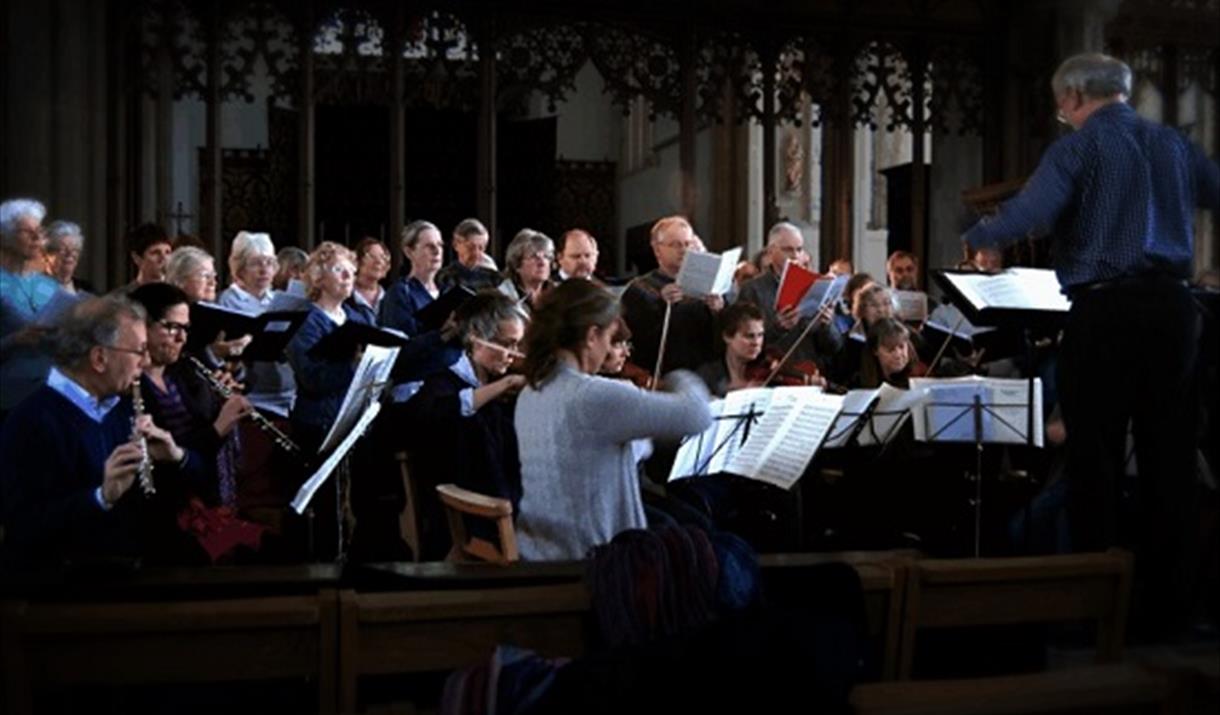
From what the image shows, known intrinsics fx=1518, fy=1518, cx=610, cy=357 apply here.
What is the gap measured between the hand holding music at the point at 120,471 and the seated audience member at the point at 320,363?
222 cm

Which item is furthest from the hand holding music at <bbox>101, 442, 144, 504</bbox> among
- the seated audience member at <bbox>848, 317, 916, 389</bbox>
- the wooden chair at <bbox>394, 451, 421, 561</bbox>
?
the seated audience member at <bbox>848, 317, 916, 389</bbox>

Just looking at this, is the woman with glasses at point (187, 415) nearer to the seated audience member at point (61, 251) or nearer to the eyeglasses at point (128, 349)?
the eyeglasses at point (128, 349)

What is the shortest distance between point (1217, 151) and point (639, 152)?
8.74 metres

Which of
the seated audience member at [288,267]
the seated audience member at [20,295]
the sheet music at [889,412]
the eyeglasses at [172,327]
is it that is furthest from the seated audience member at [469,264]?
the eyeglasses at [172,327]

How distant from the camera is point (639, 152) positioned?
18.1 meters

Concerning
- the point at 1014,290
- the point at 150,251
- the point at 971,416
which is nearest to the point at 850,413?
the point at 971,416

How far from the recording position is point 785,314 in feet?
23.3

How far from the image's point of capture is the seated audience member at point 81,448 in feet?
11.7

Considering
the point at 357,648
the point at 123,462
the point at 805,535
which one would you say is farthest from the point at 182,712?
the point at 805,535

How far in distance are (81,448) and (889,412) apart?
318 centimetres

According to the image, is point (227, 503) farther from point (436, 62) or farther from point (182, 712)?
point (436, 62)

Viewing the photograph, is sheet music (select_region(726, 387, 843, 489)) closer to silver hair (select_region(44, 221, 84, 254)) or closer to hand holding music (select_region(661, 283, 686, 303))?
hand holding music (select_region(661, 283, 686, 303))

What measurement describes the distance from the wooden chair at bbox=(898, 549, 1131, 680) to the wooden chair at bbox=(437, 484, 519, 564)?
4.10 feet

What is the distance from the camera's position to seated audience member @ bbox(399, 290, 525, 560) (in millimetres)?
4902
